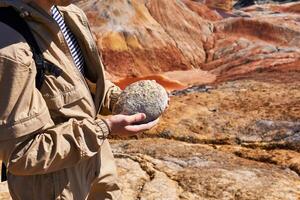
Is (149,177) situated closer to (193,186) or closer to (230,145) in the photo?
(193,186)

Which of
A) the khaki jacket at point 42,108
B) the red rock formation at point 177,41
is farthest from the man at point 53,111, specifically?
the red rock formation at point 177,41

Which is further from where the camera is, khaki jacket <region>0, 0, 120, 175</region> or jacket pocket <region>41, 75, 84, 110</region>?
jacket pocket <region>41, 75, 84, 110</region>

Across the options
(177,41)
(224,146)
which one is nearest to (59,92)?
(224,146)

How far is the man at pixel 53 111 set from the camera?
6.16 ft

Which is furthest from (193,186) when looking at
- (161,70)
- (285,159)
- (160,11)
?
(160,11)

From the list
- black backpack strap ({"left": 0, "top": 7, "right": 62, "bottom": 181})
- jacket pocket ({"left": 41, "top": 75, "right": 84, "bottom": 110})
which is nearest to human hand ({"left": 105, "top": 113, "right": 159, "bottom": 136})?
jacket pocket ({"left": 41, "top": 75, "right": 84, "bottom": 110})

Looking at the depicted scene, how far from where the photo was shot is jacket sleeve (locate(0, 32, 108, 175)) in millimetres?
1854

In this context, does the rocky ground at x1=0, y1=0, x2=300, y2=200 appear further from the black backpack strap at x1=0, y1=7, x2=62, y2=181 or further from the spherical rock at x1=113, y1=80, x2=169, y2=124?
the black backpack strap at x1=0, y1=7, x2=62, y2=181

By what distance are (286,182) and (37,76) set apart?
2863mm

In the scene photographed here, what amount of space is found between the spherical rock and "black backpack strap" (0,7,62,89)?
0.60 metres

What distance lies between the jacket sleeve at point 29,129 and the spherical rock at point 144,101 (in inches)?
19.6

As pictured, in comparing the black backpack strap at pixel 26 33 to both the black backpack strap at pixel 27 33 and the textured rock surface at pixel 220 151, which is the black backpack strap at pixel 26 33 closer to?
the black backpack strap at pixel 27 33

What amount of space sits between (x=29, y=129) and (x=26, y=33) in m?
0.35

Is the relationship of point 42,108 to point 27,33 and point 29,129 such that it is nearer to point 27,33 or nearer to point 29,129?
point 29,129
